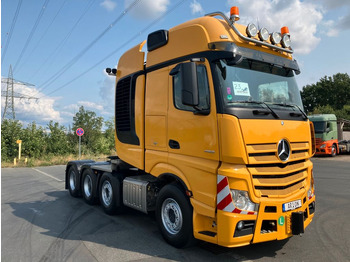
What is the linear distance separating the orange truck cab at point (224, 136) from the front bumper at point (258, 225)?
1cm

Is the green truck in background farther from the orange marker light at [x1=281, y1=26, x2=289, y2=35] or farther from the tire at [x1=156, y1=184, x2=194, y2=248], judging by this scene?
the tire at [x1=156, y1=184, x2=194, y2=248]

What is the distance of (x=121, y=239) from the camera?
470 centimetres

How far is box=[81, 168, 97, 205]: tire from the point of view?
7.12 m

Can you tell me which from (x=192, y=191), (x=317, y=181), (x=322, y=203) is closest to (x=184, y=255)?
(x=192, y=191)

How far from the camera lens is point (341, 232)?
→ 16.0ft

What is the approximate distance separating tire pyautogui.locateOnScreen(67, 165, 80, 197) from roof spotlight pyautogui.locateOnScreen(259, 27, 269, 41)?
21.1 ft

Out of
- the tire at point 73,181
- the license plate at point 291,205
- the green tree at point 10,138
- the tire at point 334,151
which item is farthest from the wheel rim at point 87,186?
the green tree at point 10,138

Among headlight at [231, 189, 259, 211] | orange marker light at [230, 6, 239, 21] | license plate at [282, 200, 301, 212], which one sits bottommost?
license plate at [282, 200, 301, 212]

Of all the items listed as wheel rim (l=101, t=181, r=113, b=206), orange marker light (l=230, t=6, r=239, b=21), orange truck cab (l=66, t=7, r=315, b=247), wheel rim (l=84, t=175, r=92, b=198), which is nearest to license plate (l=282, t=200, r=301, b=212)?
orange truck cab (l=66, t=7, r=315, b=247)

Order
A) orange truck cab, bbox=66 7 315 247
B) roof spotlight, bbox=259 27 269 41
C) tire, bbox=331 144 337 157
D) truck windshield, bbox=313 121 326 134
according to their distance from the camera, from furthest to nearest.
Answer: tire, bbox=331 144 337 157, truck windshield, bbox=313 121 326 134, roof spotlight, bbox=259 27 269 41, orange truck cab, bbox=66 7 315 247

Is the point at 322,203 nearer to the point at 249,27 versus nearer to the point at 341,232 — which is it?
the point at 341,232

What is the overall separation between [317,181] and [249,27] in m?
8.37

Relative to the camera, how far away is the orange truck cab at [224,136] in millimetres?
3553

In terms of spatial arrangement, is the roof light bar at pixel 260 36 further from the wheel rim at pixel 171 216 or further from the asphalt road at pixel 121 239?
the asphalt road at pixel 121 239
